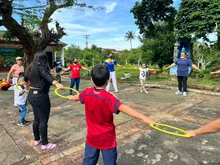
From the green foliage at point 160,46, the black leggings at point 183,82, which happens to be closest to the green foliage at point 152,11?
the green foliage at point 160,46

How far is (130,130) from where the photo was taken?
12.8 ft

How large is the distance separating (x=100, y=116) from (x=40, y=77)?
4.93 ft

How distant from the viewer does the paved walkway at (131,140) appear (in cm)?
288

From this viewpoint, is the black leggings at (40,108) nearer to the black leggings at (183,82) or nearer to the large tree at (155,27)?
the black leggings at (183,82)

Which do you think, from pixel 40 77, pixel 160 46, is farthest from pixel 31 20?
pixel 160 46

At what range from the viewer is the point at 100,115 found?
1944 millimetres

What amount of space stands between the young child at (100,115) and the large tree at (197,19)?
8.92m

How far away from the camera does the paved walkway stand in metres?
2.88

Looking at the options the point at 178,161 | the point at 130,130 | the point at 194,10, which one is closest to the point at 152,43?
the point at 194,10

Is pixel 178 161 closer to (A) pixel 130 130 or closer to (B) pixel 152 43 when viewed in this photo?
(A) pixel 130 130

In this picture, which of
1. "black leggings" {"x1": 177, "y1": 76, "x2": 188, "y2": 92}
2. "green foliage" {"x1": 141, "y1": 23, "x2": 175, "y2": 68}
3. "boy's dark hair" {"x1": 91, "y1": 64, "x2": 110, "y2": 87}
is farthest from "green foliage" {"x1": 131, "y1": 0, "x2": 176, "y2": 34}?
"boy's dark hair" {"x1": 91, "y1": 64, "x2": 110, "y2": 87}

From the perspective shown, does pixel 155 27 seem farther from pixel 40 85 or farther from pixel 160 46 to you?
pixel 40 85

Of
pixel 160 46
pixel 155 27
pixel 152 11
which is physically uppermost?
pixel 152 11

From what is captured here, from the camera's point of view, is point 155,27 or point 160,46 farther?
point 160,46
